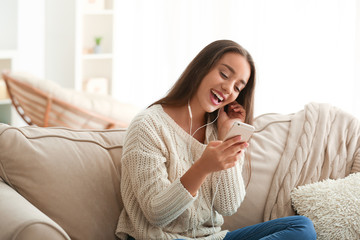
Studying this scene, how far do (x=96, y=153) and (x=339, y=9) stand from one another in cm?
194

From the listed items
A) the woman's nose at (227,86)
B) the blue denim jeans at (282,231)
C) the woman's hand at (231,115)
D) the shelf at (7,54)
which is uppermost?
the woman's nose at (227,86)

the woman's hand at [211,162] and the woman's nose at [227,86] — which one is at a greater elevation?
the woman's nose at [227,86]

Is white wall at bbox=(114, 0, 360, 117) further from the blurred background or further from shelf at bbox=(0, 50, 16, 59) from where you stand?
shelf at bbox=(0, 50, 16, 59)

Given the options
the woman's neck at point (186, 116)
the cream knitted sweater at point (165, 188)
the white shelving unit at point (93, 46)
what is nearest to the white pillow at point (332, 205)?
the cream knitted sweater at point (165, 188)

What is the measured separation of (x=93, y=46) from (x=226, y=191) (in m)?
3.27

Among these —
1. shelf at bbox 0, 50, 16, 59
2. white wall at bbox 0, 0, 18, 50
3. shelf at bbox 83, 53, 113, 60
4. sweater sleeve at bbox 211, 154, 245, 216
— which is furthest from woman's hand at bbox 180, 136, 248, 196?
shelf at bbox 83, 53, 113, 60

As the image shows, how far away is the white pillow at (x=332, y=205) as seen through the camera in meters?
2.02

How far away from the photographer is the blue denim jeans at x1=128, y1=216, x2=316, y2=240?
6.12 feet

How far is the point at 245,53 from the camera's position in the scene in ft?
6.61

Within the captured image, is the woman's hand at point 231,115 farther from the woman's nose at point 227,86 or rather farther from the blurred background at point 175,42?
the blurred background at point 175,42

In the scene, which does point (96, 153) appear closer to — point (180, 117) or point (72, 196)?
point (72, 196)

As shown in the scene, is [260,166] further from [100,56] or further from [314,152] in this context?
[100,56]

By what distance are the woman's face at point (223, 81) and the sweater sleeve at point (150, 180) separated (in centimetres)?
22

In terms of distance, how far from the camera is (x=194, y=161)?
2.00 meters
